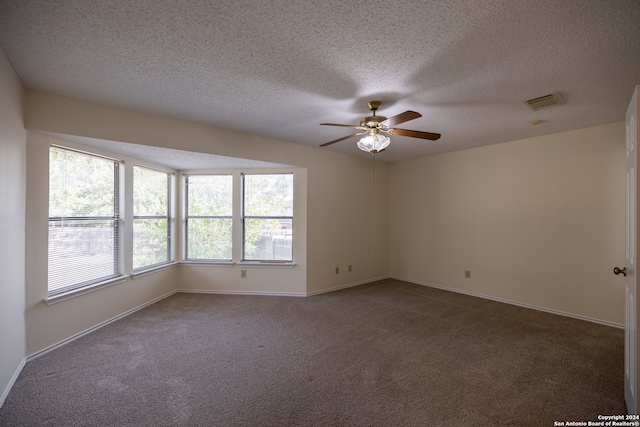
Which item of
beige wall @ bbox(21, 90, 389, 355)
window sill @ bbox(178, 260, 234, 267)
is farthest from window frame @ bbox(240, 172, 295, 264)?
window sill @ bbox(178, 260, 234, 267)

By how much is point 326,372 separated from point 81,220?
122 inches

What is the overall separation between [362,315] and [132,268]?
3156 millimetres

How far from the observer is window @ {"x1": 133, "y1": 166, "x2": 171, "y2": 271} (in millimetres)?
3887

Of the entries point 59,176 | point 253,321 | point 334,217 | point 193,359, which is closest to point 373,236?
point 334,217

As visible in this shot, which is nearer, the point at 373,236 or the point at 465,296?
the point at 465,296

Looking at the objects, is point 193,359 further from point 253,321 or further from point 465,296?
point 465,296

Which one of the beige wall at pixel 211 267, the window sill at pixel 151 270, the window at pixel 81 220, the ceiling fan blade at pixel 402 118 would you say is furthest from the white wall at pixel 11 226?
the ceiling fan blade at pixel 402 118

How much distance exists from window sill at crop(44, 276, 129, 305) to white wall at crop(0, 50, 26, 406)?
0.28m

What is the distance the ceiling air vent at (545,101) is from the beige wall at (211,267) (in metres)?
2.84

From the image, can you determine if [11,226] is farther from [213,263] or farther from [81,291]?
[213,263]

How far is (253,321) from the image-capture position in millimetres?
3426

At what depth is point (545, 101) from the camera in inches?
104

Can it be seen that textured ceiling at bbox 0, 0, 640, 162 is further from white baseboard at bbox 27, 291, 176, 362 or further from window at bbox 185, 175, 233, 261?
white baseboard at bbox 27, 291, 176, 362

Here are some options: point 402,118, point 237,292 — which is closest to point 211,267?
point 237,292
